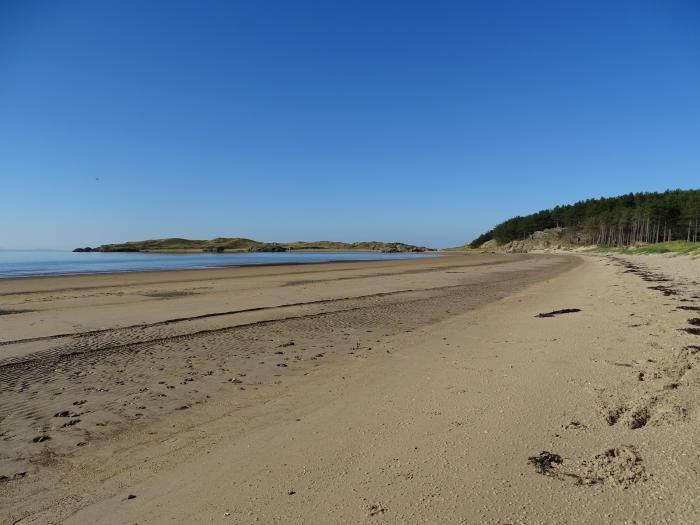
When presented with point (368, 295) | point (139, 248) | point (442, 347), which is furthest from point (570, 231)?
point (139, 248)

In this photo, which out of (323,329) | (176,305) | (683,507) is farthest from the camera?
(176,305)

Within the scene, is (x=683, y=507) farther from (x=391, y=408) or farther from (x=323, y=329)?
(x=323, y=329)

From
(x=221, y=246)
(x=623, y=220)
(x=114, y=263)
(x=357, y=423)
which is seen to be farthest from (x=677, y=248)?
(x=221, y=246)

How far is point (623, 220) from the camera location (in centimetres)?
9712

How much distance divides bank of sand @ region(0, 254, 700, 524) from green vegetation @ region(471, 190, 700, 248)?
301 feet

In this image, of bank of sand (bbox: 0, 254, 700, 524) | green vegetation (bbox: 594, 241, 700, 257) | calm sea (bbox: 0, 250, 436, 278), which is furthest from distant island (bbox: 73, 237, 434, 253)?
bank of sand (bbox: 0, 254, 700, 524)

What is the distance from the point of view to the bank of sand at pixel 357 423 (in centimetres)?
346

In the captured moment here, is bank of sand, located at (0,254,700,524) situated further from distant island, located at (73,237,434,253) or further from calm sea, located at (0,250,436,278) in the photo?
distant island, located at (73,237,434,253)

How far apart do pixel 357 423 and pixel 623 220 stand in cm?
11289

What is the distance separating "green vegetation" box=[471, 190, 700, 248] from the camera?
286 ft

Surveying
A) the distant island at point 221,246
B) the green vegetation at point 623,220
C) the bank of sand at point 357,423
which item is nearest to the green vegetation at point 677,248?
the green vegetation at point 623,220

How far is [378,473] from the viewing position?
3.91 meters

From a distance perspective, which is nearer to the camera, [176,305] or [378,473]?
[378,473]

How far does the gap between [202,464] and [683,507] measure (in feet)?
13.9
